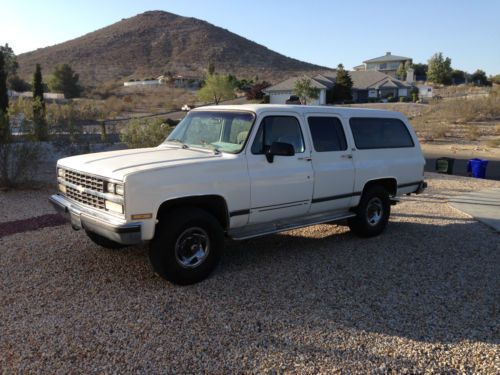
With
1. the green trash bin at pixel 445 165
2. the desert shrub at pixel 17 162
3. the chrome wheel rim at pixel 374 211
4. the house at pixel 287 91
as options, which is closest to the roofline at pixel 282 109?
the chrome wheel rim at pixel 374 211

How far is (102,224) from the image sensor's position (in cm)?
480

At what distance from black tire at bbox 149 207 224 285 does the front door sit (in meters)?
0.65

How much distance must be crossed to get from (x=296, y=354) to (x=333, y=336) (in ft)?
1.57

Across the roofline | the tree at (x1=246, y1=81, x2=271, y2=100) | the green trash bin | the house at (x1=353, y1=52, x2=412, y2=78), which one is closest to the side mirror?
the roofline

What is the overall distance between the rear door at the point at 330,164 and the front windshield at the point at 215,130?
1.04 m

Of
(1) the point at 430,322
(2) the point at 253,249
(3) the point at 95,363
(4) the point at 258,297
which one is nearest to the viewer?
(3) the point at 95,363

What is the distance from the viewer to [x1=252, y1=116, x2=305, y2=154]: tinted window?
5716 millimetres

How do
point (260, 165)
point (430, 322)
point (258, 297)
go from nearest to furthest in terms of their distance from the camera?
point (430, 322)
point (258, 297)
point (260, 165)

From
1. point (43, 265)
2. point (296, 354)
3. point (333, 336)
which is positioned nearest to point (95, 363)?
point (296, 354)

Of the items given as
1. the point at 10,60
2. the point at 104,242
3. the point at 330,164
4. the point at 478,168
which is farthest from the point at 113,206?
the point at 10,60

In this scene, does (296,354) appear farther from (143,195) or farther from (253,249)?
(253,249)

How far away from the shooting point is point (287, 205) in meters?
5.98

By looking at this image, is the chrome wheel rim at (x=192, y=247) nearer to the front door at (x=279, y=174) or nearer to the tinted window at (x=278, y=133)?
the front door at (x=279, y=174)

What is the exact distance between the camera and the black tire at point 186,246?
16.1 feet
